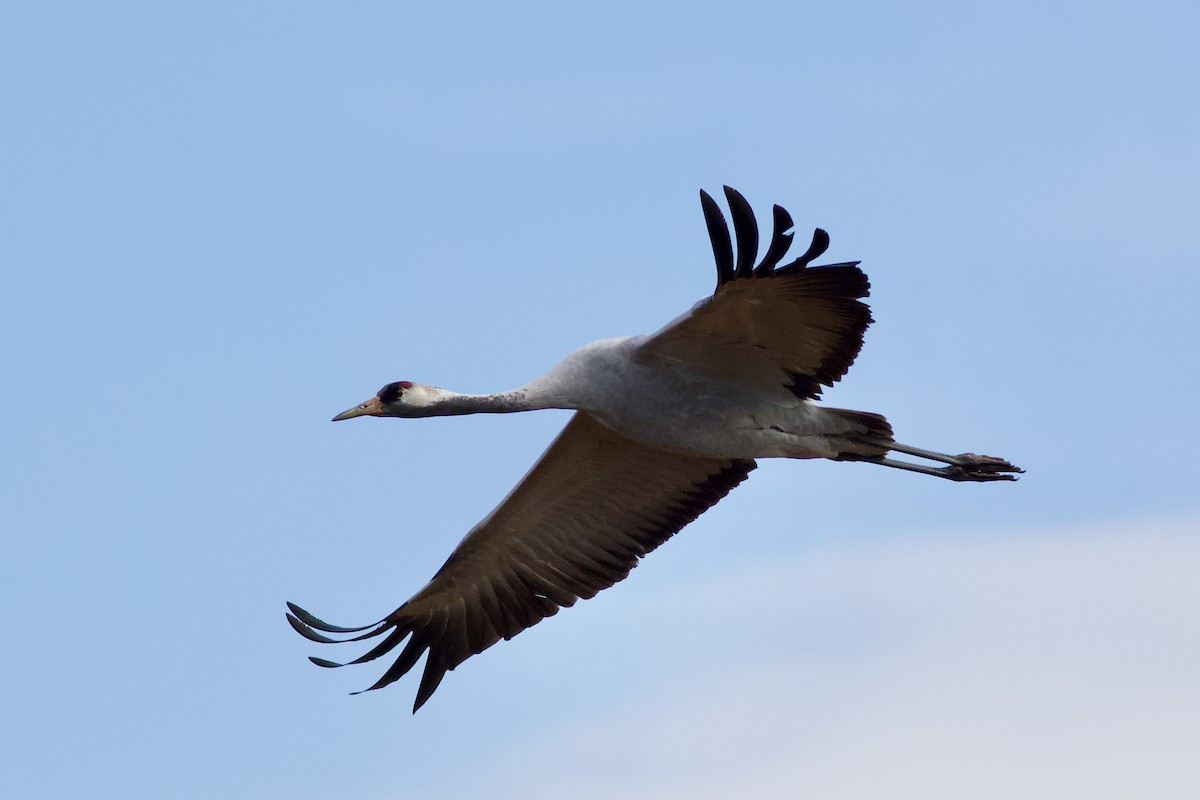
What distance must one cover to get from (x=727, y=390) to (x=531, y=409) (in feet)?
4.54

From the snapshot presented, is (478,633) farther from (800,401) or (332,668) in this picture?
(800,401)

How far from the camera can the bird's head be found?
13531mm

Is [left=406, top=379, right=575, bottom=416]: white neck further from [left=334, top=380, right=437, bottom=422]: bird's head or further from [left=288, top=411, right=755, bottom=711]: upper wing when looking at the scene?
[left=288, top=411, right=755, bottom=711]: upper wing

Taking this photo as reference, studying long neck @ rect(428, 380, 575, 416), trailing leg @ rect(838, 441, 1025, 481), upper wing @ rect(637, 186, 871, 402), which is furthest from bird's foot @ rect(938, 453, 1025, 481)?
long neck @ rect(428, 380, 575, 416)

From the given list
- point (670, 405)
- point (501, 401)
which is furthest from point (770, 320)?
point (501, 401)

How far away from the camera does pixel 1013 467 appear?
14539 mm

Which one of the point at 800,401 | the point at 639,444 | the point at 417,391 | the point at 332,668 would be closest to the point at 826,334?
the point at 800,401

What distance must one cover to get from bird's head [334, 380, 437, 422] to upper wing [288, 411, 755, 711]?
119 cm

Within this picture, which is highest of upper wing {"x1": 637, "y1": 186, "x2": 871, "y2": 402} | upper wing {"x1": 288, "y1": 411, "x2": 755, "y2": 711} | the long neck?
upper wing {"x1": 637, "y1": 186, "x2": 871, "y2": 402}

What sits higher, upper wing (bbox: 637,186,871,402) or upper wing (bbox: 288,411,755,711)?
upper wing (bbox: 637,186,871,402)

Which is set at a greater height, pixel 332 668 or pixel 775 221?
pixel 775 221

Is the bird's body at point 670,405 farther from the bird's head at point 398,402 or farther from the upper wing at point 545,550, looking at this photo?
the upper wing at point 545,550

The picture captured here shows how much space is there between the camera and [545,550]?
48.0 feet

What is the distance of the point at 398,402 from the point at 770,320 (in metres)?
2.78
